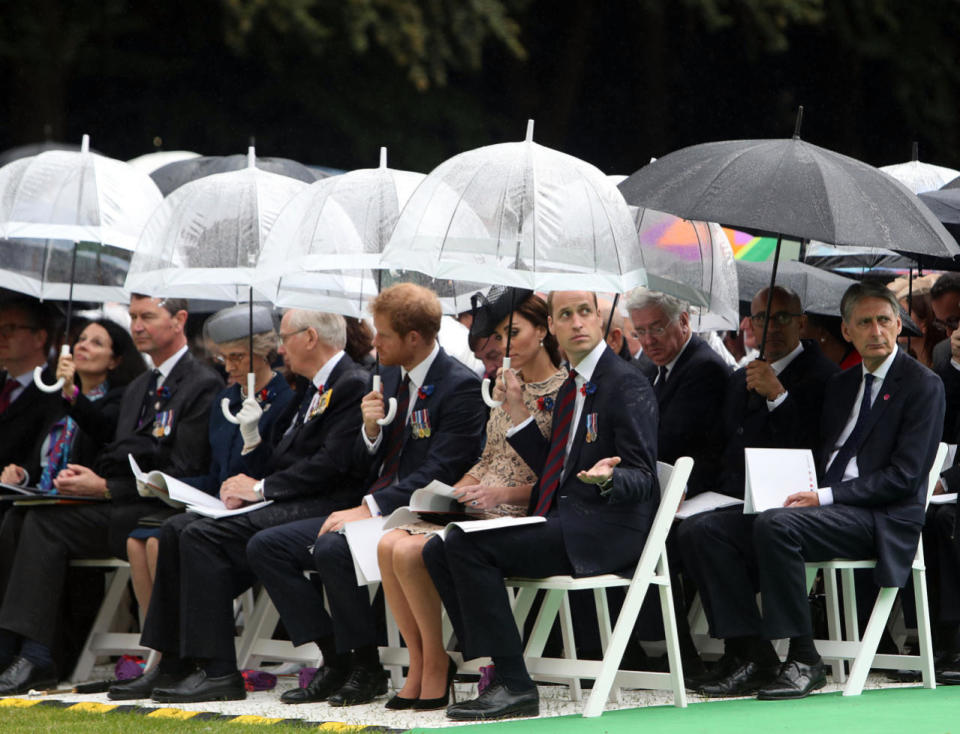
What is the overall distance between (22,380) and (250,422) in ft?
6.68

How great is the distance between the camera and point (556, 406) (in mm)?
7207

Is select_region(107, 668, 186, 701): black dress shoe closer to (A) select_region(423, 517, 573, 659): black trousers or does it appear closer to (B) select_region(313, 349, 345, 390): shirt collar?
(B) select_region(313, 349, 345, 390): shirt collar

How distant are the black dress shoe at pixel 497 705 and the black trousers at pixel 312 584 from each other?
806mm

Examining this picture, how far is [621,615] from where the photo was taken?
6797mm

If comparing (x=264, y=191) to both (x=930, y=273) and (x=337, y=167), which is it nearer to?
(x=930, y=273)

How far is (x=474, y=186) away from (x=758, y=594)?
2.37m

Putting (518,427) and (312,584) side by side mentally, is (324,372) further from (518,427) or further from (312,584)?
(518,427)

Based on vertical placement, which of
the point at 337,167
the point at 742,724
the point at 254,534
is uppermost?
A: the point at 337,167

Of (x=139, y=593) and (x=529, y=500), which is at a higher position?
(x=529, y=500)

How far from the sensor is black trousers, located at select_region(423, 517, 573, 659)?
6816 mm

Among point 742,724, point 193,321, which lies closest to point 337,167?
A: point 193,321

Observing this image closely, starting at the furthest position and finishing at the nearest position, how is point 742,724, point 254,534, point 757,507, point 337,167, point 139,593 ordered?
point 337,167, point 139,593, point 254,534, point 757,507, point 742,724

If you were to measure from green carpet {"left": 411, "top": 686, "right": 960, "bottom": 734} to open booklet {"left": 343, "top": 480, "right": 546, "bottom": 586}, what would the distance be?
104 cm

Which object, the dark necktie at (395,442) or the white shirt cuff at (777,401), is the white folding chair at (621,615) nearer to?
the white shirt cuff at (777,401)
